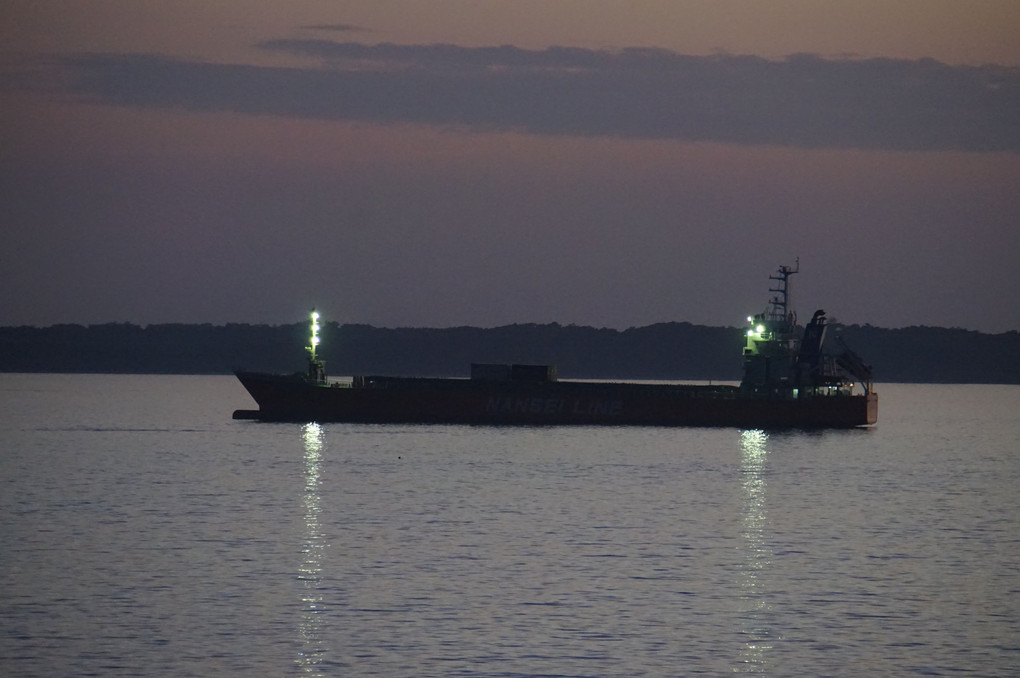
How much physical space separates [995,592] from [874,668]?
409 inches

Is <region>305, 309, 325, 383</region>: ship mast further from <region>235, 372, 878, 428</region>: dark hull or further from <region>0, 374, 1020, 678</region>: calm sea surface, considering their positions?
<region>0, 374, 1020, 678</region>: calm sea surface

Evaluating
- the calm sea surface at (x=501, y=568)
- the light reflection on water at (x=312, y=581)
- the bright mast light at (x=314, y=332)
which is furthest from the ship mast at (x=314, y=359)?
the light reflection on water at (x=312, y=581)

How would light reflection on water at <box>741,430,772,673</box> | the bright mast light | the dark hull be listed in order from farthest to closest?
1. the bright mast light
2. the dark hull
3. light reflection on water at <box>741,430,772,673</box>

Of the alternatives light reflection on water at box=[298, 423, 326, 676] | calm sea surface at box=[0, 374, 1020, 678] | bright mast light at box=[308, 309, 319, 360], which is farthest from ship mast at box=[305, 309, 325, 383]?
light reflection on water at box=[298, 423, 326, 676]

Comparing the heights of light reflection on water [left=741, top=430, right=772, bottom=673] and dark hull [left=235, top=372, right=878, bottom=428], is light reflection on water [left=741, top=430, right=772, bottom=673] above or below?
below

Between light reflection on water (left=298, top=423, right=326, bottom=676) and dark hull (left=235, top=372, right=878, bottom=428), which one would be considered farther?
dark hull (left=235, top=372, right=878, bottom=428)

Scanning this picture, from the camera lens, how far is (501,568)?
37344mm

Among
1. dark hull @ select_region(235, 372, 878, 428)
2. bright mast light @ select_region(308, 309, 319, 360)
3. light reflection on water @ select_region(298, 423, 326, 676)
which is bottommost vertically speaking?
light reflection on water @ select_region(298, 423, 326, 676)

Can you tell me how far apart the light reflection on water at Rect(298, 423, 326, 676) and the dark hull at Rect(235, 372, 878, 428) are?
3343 cm

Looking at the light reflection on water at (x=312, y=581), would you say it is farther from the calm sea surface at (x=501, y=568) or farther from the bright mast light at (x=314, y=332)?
the bright mast light at (x=314, y=332)

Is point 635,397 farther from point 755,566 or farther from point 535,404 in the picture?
point 755,566

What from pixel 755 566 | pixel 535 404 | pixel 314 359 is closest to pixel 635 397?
pixel 535 404

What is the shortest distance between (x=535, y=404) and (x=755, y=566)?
6351cm

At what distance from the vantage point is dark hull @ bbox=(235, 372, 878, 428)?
101m
